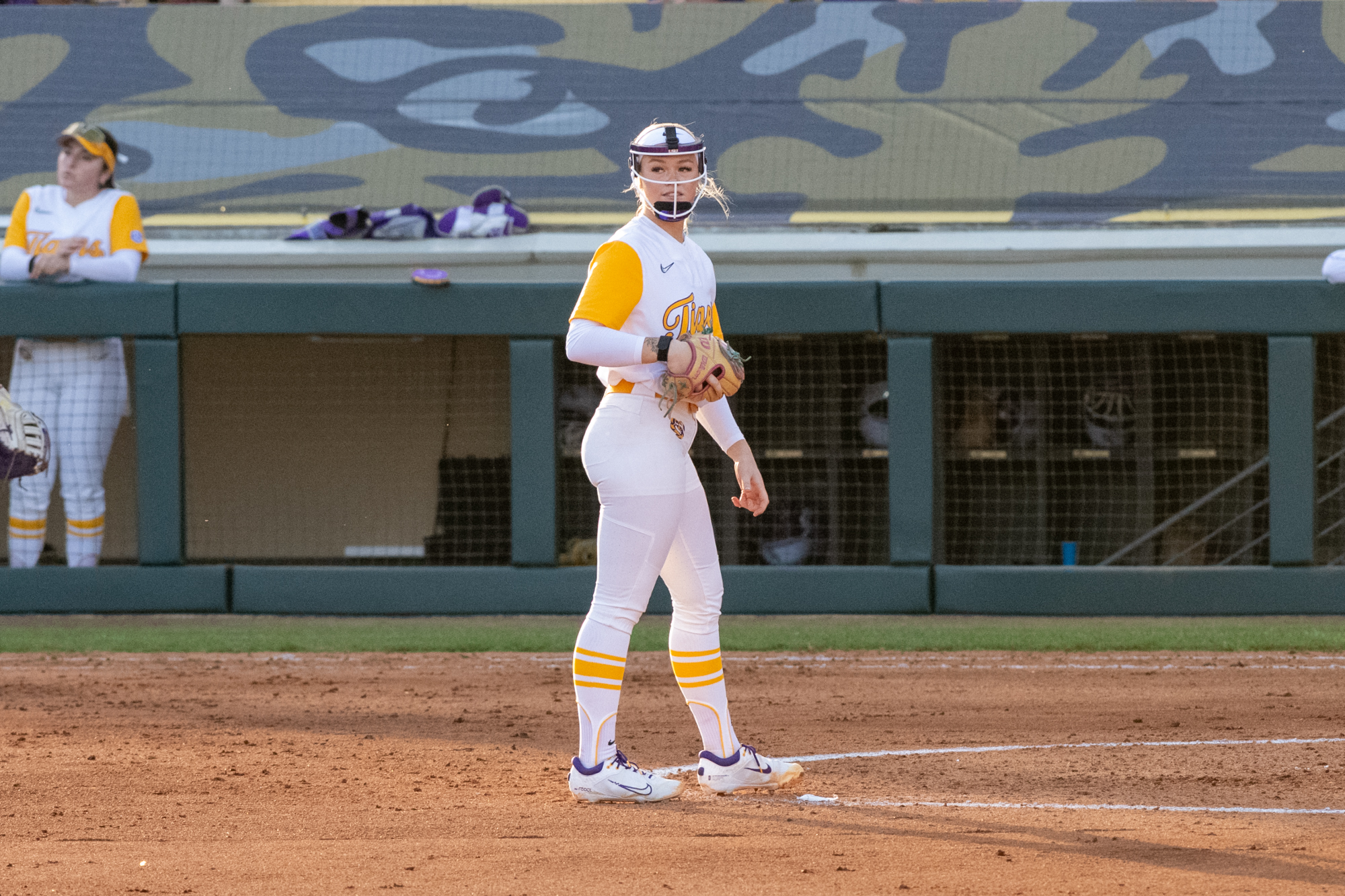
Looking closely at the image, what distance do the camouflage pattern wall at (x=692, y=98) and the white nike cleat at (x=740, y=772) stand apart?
712 cm

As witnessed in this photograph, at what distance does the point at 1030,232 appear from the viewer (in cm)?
1016

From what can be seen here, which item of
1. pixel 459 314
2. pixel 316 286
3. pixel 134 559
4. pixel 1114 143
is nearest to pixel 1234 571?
pixel 1114 143

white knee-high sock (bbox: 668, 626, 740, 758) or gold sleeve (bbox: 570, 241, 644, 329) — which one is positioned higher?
gold sleeve (bbox: 570, 241, 644, 329)

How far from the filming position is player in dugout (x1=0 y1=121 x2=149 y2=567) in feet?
29.4

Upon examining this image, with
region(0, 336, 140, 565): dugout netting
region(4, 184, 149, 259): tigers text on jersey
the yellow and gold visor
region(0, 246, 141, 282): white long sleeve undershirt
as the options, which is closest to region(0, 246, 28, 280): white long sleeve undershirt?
region(0, 246, 141, 282): white long sleeve undershirt

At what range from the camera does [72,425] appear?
8945 millimetres

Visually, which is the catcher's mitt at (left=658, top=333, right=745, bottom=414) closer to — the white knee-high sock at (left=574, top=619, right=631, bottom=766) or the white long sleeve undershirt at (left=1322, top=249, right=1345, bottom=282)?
the white knee-high sock at (left=574, top=619, right=631, bottom=766)

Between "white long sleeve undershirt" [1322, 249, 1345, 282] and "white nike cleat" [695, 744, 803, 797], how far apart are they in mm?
5894

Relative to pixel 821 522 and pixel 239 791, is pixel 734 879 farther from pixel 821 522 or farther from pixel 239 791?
pixel 821 522

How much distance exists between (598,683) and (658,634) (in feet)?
13.8

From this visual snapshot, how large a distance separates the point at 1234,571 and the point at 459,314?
16.4 ft

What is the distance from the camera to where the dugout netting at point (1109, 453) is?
10.6 meters

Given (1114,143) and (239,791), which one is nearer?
(239,791)

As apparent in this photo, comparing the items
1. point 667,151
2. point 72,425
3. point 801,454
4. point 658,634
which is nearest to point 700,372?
point 667,151
